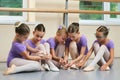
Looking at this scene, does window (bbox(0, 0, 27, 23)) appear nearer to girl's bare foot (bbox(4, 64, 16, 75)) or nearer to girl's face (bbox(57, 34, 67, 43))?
girl's face (bbox(57, 34, 67, 43))

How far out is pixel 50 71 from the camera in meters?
2.36

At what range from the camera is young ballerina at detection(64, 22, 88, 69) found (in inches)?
98.7

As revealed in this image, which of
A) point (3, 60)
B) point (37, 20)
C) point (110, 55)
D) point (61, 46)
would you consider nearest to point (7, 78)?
point (61, 46)

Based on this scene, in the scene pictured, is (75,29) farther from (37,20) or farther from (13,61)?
(37,20)

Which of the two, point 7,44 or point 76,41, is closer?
point 76,41

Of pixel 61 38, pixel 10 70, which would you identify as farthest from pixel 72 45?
pixel 10 70

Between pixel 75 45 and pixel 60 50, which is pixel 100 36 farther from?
pixel 60 50

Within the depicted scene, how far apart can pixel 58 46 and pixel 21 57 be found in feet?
1.43

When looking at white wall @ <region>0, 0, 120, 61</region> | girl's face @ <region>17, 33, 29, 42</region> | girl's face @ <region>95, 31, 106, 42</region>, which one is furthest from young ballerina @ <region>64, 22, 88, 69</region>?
white wall @ <region>0, 0, 120, 61</region>

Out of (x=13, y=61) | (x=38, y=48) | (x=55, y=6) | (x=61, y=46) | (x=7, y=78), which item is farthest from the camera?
(x=55, y=6)

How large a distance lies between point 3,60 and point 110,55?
4.69ft

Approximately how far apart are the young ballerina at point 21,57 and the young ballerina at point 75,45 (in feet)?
1.27

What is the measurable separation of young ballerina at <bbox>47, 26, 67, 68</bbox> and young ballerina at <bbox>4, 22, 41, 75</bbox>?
0.80 ft

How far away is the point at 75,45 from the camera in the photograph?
8.43 ft
